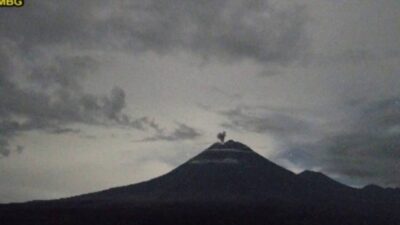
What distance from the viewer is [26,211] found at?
198 meters

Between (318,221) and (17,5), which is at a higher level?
(17,5)

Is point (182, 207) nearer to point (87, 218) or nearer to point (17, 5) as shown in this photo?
point (87, 218)

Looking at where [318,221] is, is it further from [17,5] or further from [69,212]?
[17,5]

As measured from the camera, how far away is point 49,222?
172 metres

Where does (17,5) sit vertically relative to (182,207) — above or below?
above

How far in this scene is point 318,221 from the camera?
19738 cm

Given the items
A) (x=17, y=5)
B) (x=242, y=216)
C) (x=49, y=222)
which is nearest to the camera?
(x=17, y=5)

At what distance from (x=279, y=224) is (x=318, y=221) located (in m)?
21.7

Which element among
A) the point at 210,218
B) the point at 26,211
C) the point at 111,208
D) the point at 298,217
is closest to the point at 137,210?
the point at 111,208

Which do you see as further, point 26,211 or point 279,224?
point 26,211

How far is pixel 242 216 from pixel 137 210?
118 ft

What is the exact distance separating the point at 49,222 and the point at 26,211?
1163 inches

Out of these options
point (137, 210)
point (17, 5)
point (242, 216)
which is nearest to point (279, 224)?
point (242, 216)

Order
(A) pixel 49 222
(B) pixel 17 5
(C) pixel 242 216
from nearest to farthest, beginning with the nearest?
1. (B) pixel 17 5
2. (A) pixel 49 222
3. (C) pixel 242 216
